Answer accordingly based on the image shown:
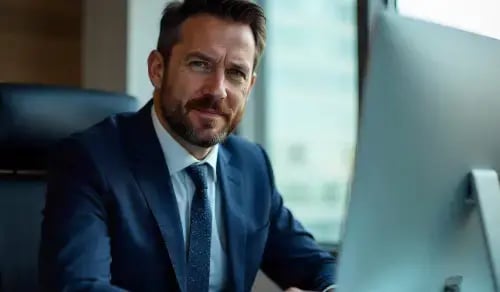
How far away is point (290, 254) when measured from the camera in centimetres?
169

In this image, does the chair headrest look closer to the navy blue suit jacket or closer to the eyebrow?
the navy blue suit jacket

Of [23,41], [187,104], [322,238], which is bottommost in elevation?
[322,238]

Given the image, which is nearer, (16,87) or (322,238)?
(16,87)

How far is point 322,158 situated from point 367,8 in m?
0.57

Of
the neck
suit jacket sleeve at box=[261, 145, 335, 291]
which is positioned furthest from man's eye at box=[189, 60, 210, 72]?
suit jacket sleeve at box=[261, 145, 335, 291]

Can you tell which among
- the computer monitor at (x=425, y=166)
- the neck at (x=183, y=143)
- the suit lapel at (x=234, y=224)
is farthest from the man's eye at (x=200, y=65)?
the computer monitor at (x=425, y=166)

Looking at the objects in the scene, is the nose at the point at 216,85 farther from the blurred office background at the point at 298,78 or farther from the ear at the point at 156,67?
the blurred office background at the point at 298,78

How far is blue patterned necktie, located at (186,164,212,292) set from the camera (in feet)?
→ 4.81

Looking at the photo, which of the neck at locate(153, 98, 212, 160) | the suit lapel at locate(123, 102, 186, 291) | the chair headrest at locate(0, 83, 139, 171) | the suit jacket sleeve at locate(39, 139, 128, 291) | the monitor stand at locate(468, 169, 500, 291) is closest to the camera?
the monitor stand at locate(468, 169, 500, 291)

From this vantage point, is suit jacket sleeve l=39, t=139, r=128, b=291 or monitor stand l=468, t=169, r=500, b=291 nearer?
monitor stand l=468, t=169, r=500, b=291

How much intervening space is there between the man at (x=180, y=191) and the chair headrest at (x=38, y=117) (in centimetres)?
25

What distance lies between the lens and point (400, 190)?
90 centimetres

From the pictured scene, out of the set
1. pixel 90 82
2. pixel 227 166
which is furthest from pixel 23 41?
pixel 227 166

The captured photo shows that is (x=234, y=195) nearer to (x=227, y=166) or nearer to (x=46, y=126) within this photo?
(x=227, y=166)
